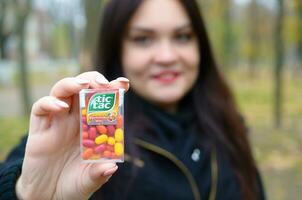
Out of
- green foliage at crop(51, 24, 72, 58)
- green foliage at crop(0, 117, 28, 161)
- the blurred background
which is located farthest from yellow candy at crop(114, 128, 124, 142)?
green foliage at crop(51, 24, 72, 58)

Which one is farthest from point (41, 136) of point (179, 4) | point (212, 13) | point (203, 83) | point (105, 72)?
point (212, 13)

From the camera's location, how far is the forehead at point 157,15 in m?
1.97

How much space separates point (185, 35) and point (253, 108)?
39.8 feet

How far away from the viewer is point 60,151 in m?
1.26

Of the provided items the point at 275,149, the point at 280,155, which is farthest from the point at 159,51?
the point at 275,149

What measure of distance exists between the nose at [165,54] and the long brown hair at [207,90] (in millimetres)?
173

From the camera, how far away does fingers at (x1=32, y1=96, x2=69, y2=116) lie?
1.13 metres

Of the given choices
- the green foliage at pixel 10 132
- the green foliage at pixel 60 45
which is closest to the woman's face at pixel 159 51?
the green foliage at pixel 10 132

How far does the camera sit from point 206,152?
2111 millimetres

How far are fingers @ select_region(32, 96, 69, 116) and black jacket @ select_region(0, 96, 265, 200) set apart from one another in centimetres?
64

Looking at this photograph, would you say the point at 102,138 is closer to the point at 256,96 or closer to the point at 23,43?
the point at 23,43

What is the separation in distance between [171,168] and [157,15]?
664 millimetres

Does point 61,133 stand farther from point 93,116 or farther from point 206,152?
point 206,152

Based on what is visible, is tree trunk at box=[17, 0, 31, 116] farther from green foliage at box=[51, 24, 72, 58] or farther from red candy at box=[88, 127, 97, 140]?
green foliage at box=[51, 24, 72, 58]
